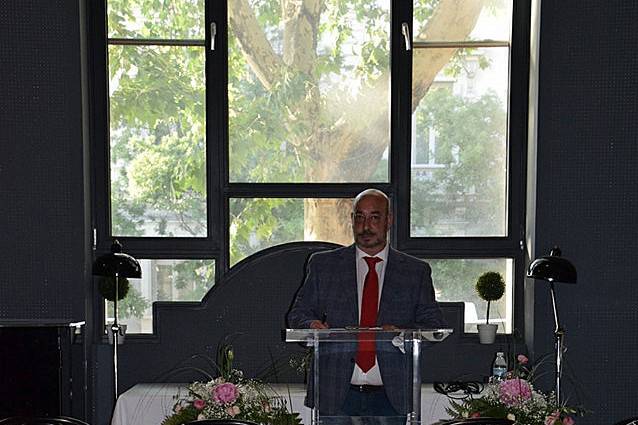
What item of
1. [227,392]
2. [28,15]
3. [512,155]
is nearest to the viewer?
[227,392]

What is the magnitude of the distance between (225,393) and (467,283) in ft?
8.67

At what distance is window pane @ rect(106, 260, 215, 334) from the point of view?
19.1 feet

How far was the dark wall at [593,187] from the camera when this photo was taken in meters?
5.36

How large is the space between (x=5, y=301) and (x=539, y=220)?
331cm


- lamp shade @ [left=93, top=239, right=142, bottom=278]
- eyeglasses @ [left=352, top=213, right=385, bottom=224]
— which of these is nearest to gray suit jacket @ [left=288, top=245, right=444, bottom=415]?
eyeglasses @ [left=352, top=213, right=385, bottom=224]

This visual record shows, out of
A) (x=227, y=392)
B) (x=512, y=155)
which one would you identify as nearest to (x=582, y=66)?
(x=512, y=155)

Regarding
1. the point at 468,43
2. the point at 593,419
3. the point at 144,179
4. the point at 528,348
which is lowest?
the point at 593,419

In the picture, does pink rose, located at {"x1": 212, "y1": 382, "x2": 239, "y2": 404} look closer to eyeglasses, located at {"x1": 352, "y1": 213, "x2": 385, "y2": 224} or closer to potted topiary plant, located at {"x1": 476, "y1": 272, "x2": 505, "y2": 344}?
eyeglasses, located at {"x1": 352, "y1": 213, "x2": 385, "y2": 224}

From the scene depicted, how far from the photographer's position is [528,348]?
5570 mm

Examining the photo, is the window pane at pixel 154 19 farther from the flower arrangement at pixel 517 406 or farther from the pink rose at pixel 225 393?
the flower arrangement at pixel 517 406

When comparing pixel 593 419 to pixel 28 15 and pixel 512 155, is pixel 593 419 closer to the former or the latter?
pixel 512 155

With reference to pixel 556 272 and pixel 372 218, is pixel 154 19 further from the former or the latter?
pixel 556 272

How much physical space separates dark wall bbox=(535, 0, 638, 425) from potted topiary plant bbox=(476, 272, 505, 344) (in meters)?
0.26

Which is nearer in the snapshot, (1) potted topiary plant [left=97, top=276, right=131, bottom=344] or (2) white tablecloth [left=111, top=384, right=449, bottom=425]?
(2) white tablecloth [left=111, top=384, right=449, bottom=425]
